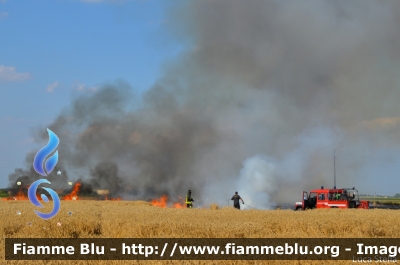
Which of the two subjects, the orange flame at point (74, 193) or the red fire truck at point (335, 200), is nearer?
the red fire truck at point (335, 200)

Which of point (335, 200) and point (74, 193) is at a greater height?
point (74, 193)

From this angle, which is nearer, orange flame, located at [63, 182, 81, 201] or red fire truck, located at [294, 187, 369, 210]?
red fire truck, located at [294, 187, 369, 210]

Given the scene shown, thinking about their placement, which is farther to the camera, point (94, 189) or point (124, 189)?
point (124, 189)

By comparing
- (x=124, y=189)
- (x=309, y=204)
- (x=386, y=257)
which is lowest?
(x=386, y=257)

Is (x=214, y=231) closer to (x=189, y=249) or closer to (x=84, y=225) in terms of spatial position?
(x=189, y=249)

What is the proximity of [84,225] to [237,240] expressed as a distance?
23.3 ft

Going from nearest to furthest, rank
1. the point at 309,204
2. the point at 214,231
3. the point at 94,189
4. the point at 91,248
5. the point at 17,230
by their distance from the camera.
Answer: the point at 91,248, the point at 214,231, the point at 17,230, the point at 309,204, the point at 94,189

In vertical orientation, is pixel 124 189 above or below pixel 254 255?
above

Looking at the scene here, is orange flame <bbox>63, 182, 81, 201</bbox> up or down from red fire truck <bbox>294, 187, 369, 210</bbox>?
up

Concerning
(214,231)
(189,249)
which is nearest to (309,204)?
(214,231)

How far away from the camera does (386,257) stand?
14656mm

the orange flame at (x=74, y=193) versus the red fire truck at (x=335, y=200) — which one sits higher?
the orange flame at (x=74, y=193)

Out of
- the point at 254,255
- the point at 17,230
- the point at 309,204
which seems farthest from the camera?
the point at 309,204

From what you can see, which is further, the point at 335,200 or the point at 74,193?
the point at 74,193
